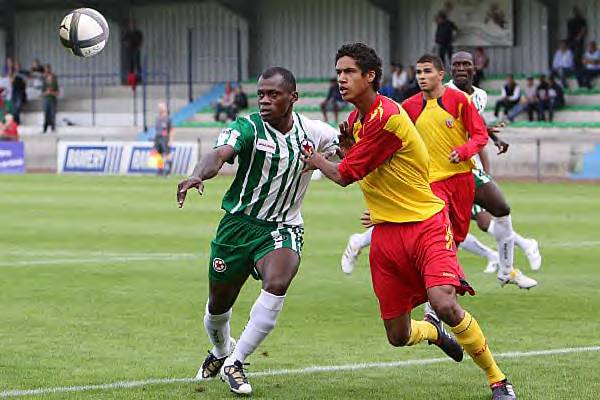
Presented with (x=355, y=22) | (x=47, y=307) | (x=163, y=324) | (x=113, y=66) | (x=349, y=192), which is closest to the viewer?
(x=163, y=324)

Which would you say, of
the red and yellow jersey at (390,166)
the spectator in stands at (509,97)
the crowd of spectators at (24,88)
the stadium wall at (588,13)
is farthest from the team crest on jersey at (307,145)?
the stadium wall at (588,13)

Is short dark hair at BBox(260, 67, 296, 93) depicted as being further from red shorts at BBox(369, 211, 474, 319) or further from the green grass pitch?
the green grass pitch

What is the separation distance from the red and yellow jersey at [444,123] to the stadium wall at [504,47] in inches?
1248

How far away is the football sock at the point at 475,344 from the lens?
23.9 feet

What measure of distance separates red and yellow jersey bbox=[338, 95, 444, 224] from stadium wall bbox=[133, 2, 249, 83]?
4020 centimetres

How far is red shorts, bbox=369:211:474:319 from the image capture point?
7453 millimetres

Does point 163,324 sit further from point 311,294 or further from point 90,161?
point 90,161

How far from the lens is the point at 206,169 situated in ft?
24.2

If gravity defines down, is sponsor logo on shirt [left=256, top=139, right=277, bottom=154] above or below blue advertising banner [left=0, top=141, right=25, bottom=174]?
above

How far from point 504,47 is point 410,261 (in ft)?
117

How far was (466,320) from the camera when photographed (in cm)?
731

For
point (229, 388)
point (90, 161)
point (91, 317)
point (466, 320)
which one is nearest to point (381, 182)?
point (466, 320)

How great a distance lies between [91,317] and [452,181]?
319 cm

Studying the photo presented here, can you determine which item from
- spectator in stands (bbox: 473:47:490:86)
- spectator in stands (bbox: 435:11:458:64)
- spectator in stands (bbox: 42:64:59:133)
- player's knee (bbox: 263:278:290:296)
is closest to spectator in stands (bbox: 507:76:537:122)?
spectator in stands (bbox: 473:47:490:86)
